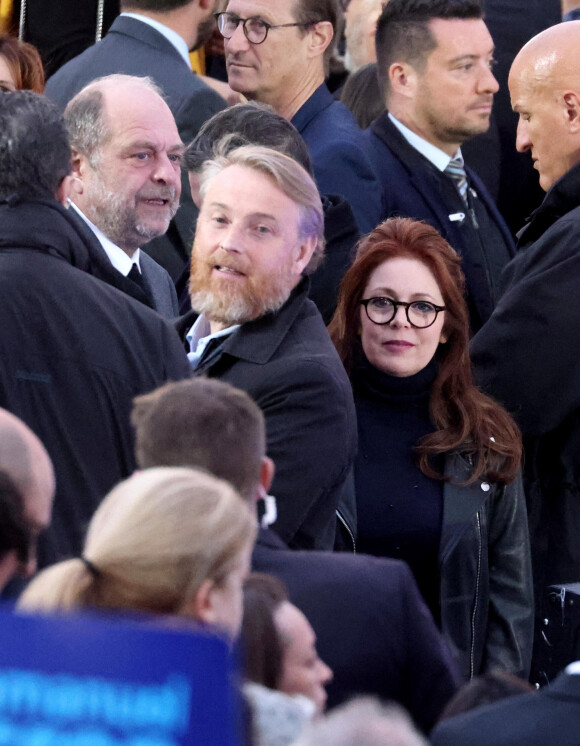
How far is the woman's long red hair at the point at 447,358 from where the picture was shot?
391cm

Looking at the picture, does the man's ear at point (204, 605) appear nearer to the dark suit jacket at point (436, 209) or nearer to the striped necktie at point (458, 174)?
the dark suit jacket at point (436, 209)

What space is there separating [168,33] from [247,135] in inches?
42.9

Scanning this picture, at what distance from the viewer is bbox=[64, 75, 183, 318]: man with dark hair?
416cm

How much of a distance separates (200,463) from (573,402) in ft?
7.43

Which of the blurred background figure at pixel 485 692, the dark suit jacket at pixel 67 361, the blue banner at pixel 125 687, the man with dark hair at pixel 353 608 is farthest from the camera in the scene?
the dark suit jacket at pixel 67 361

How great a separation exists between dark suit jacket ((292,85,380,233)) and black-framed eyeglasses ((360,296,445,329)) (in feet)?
2.34

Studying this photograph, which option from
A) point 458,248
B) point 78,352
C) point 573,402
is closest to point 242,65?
point 458,248

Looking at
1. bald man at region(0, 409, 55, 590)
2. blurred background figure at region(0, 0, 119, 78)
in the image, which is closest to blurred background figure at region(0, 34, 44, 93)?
blurred background figure at region(0, 0, 119, 78)

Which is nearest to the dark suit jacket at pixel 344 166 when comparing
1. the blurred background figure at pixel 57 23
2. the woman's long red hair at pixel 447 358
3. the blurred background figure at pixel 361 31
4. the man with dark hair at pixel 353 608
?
the woman's long red hair at pixel 447 358

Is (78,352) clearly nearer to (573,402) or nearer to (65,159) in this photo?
(65,159)

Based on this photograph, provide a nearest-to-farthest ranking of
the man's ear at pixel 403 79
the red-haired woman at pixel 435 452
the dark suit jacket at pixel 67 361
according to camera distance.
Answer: the dark suit jacket at pixel 67 361 < the red-haired woman at pixel 435 452 < the man's ear at pixel 403 79

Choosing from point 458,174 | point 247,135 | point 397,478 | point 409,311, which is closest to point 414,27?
point 458,174

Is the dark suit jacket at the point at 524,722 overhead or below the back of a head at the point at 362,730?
below

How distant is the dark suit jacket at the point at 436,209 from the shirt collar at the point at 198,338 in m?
1.38
